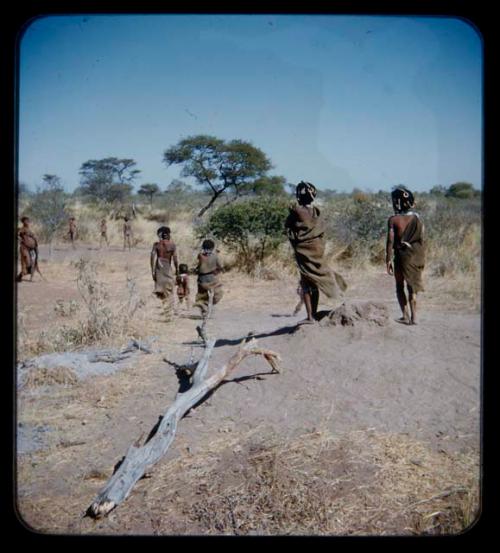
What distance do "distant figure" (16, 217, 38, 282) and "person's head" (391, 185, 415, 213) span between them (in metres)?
8.34

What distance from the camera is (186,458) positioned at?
14.2 ft

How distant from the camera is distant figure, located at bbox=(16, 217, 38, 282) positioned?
40.0ft

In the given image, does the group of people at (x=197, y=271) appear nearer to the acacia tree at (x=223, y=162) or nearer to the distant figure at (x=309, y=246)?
the distant figure at (x=309, y=246)

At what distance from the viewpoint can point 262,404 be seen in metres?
5.09

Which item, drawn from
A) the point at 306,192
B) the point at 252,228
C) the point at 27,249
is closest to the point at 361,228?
the point at 252,228

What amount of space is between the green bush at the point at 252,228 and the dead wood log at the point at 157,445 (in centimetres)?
838

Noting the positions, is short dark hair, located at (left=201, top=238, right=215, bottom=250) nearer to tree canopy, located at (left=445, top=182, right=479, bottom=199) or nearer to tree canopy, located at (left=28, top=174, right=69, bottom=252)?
tree canopy, located at (left=28, top=174, right=69, bottom=252)

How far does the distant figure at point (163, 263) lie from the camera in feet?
29.6

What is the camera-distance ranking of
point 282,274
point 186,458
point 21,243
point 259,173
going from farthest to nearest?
point 259,173
point 282,274
point 21,243
point 186,458

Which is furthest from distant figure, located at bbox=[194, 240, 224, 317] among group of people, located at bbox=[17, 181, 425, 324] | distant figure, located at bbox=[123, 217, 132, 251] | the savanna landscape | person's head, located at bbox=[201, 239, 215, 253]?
distant figure, located at bbox=[123, 217, 132, 251]

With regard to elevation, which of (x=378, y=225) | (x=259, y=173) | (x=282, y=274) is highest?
(x=259, y=173)
